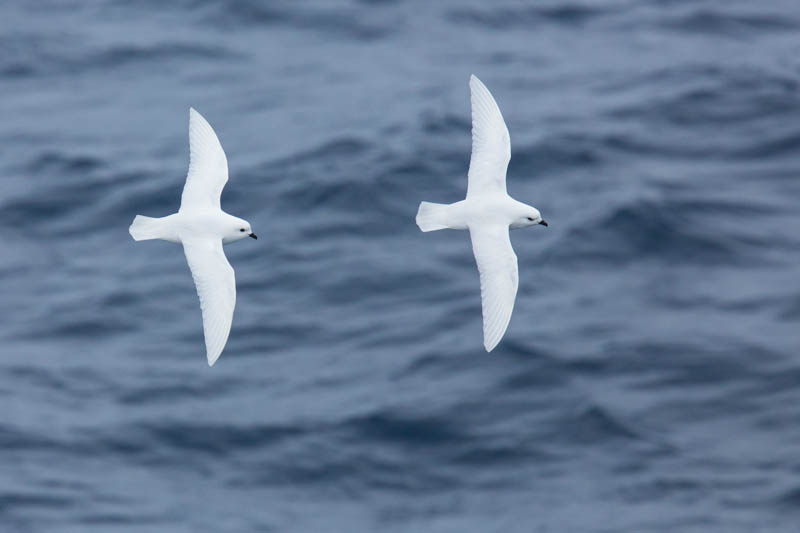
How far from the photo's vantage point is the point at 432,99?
24.9 meters

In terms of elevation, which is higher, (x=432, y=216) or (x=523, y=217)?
(x=523, y=217)

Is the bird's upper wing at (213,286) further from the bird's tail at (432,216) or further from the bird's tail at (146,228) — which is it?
the bird's tail at (432,216)

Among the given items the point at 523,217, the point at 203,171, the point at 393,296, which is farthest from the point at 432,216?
the point at 393,296

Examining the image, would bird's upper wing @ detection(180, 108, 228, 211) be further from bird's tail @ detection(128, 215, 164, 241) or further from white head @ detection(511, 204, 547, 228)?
white head @ detection(511, 204, 547, 228)

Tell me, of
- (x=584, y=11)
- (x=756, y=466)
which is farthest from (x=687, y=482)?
(x=584, y=11)

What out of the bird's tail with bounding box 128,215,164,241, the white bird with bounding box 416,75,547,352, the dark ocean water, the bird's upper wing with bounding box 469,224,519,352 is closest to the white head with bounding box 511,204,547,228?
the white bird with bounding box 416,75,547,352

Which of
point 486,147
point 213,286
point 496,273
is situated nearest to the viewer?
point 213,286

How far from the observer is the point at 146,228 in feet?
41.5

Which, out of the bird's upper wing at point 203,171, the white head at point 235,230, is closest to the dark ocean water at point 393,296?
the bird's upper wing at point 203,171

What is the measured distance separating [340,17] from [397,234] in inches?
285

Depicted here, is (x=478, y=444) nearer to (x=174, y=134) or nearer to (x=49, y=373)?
(x=49, y=373)

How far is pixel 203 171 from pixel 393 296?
23.0 feet

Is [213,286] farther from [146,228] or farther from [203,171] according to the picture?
[203,171]

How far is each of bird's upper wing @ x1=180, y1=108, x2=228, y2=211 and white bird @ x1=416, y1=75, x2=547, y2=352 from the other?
Result: 5.84 ft
